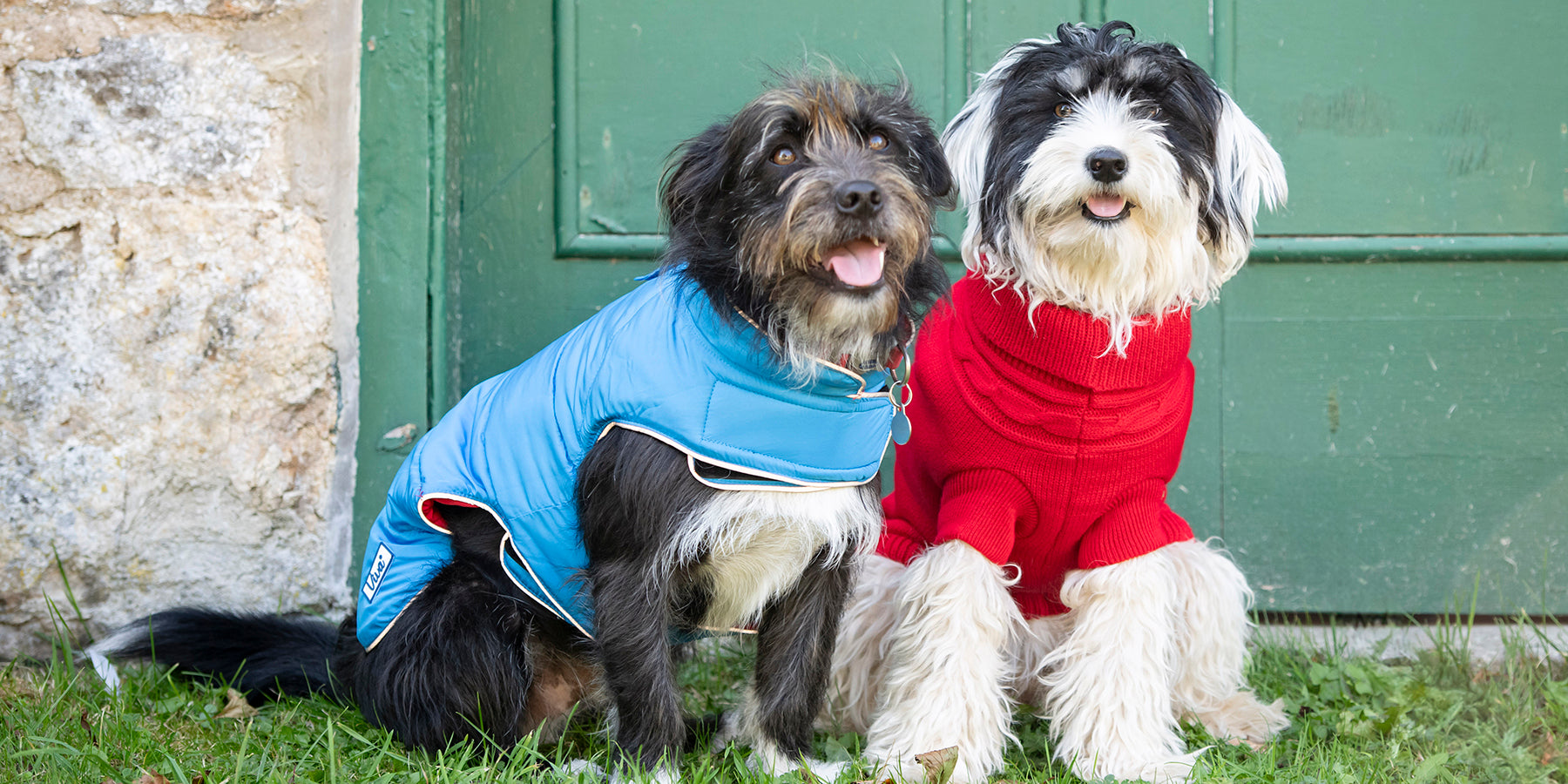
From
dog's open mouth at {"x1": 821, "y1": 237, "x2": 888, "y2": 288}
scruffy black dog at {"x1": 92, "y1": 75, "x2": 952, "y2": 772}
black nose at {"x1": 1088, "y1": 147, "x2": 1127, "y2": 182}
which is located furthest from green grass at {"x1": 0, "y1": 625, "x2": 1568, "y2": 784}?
black nose at {"x1": 1088, "y1": 147, "x2": 1127, "y2": 182}

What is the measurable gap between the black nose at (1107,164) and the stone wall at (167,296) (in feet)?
6.53

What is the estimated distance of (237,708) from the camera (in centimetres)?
255

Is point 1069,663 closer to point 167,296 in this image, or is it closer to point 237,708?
point 237,708

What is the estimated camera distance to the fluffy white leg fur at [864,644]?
Result: 2.68m

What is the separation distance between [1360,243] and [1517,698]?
131 cm

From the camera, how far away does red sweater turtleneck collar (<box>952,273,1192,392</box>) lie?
7.44 feet

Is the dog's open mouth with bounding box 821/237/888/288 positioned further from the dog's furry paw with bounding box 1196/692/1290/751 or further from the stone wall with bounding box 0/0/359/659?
the stone wall with bounding box 0/0/359/659

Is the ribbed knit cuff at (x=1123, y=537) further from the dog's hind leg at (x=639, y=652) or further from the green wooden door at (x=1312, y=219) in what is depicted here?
the green wooden door at (x=1312, y=219)

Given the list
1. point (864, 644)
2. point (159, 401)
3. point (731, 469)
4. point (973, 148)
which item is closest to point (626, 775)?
point (731, 469)

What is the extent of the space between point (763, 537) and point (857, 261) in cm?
57

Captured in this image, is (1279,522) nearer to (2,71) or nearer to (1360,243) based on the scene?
(1360,243)

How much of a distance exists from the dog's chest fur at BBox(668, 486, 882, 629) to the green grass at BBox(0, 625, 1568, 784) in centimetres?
33

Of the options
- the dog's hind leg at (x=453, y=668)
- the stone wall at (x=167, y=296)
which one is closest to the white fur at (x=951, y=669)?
the dog's hind leg at (x=453, y=668)

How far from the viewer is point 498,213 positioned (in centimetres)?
327
